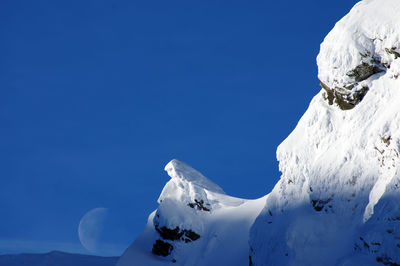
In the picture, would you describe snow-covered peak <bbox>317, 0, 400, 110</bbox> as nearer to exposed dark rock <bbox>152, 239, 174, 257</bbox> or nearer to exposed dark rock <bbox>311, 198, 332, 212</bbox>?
exposed dark rock <bbox>311, 198, 332, 212</bbox>

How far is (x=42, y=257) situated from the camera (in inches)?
2815

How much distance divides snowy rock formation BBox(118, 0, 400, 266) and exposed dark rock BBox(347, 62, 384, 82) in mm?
55

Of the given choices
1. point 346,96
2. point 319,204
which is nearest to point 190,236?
point 319,204

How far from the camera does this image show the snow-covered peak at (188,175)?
59.7 metres

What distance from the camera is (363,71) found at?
30.2 metres

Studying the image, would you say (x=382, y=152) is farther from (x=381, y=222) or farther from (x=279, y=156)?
(x=279, y=156)

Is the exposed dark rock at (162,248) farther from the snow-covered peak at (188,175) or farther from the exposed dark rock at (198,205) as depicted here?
the snow-covered peak at (188,175)

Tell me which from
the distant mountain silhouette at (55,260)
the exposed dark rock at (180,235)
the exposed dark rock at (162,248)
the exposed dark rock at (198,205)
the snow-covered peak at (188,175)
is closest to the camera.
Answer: the exposed dark rock at (162,248)

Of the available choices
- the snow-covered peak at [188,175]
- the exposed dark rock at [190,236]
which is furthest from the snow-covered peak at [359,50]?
the snow-covered peak at [188,175]

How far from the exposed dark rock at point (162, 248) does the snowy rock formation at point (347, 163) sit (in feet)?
65.8

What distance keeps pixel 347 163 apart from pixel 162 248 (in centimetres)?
2991

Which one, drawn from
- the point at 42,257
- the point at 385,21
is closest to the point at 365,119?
the point at 385,21

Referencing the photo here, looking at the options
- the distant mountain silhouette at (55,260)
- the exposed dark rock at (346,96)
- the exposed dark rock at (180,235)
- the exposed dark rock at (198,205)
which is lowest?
the exposed dark rock at (346,96)

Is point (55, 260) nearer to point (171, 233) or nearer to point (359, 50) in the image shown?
point (171, 233)
